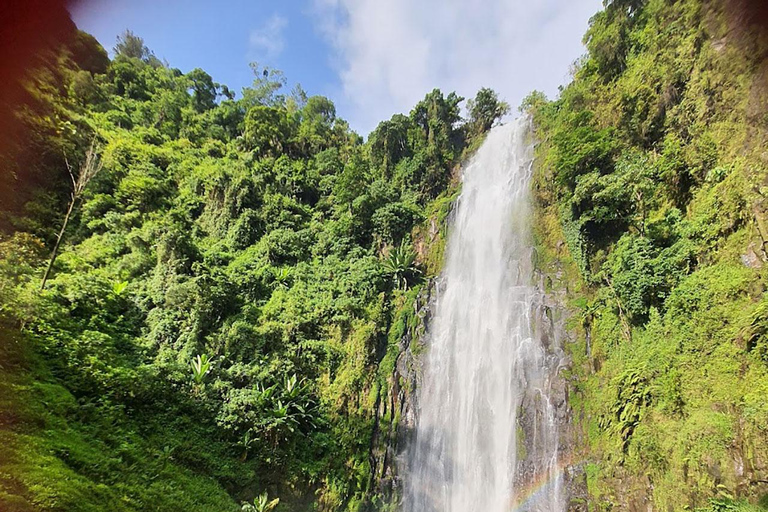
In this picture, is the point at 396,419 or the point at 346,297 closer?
the point at 396,419

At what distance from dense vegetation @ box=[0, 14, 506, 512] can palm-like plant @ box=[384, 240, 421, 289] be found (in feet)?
0.21

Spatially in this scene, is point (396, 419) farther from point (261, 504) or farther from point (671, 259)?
point (671, 259)

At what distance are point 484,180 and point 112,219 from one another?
17.0m

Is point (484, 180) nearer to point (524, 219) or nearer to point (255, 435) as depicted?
point (524, 219)

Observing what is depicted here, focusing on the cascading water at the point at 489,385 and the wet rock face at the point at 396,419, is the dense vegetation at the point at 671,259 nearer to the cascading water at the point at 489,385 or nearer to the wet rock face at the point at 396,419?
the cascading water at the point at 489,385

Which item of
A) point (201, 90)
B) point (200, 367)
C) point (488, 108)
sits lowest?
point (200, 367)

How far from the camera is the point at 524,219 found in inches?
602

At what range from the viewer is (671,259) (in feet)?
28.2

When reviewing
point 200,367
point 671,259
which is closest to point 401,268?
point 200,367

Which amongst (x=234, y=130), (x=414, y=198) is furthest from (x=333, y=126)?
(x=414, y=198)

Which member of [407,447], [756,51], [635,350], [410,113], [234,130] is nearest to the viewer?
[756,51]

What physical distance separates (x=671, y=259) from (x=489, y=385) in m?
6.37

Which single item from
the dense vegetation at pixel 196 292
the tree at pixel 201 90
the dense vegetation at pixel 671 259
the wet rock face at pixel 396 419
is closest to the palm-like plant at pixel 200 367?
the dense vegetation at pixel 196 292

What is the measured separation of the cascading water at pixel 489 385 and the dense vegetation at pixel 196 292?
161cm
